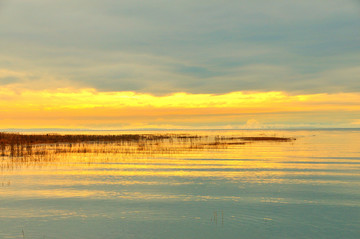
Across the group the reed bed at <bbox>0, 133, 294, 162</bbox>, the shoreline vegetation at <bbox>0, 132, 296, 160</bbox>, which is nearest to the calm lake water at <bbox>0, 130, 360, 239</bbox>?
the reed bed at <bbox>0, 133, 294, 162</bbox>

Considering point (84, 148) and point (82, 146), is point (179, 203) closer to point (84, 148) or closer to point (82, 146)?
point (84, 148)

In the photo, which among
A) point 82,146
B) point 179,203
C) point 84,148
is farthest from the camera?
point 82,146

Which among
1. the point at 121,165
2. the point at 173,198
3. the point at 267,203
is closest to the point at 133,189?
the point at 173,198

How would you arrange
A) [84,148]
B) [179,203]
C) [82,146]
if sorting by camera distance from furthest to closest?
[82,146], [84,148], [179,203]

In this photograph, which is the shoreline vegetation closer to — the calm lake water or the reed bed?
the reed bed

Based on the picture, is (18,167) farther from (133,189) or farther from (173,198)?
(173,198)

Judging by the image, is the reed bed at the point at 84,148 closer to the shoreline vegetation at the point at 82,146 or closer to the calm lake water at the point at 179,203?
the shoreline vegetation at the point at 82,146

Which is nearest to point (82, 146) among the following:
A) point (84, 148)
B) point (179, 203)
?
point (84, 148)

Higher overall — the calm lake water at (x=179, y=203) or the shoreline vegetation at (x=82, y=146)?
the shoreline vegetation at (x=82, y=146)

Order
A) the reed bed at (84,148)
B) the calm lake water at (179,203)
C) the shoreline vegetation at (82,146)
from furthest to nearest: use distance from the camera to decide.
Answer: the shoreline vegetation at (82,146) < the reed bed at (84,148) < the calm lake water at (179,203)

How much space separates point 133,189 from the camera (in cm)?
1902

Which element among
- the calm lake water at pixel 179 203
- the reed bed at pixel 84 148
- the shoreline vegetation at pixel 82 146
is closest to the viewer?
the calm lake water at pixel 179 203

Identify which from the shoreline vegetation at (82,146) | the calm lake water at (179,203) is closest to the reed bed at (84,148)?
the shoreline vegetation at (82,146)

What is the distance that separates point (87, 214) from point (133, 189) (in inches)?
205
